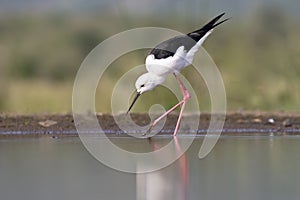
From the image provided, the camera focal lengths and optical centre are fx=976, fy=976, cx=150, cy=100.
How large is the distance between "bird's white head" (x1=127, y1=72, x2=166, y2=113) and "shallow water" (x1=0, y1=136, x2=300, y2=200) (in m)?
1.00

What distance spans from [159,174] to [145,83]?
2.82 m

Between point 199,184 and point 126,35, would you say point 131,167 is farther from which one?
point 126,35

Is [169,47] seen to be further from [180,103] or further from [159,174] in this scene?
[159,174]

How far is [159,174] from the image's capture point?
709 cm

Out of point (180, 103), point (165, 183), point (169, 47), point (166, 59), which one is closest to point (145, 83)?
point (166, 59)

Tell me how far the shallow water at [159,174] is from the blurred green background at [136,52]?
77.5 inches

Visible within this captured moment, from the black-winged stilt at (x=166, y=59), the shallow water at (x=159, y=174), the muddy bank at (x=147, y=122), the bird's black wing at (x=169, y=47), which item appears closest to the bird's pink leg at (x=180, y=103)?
the black-winged stilt at (x=166, y=59)

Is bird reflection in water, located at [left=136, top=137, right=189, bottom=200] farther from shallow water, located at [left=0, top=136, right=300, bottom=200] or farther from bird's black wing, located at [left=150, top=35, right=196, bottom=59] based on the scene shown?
bird's black wing, located at [left=150, top=35, right=196, bottom=59]

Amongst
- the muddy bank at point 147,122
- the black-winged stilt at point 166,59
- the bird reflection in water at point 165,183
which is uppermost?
the black-winged stilt at point 166,59

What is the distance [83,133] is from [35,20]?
98.6 inches

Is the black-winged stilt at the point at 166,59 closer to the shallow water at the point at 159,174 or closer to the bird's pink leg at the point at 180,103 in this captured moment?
the bird's pink leg at the point at 180,103

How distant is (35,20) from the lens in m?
11.8

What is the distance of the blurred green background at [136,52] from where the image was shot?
1087 cm

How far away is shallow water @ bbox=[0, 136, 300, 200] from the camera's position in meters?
6.24
